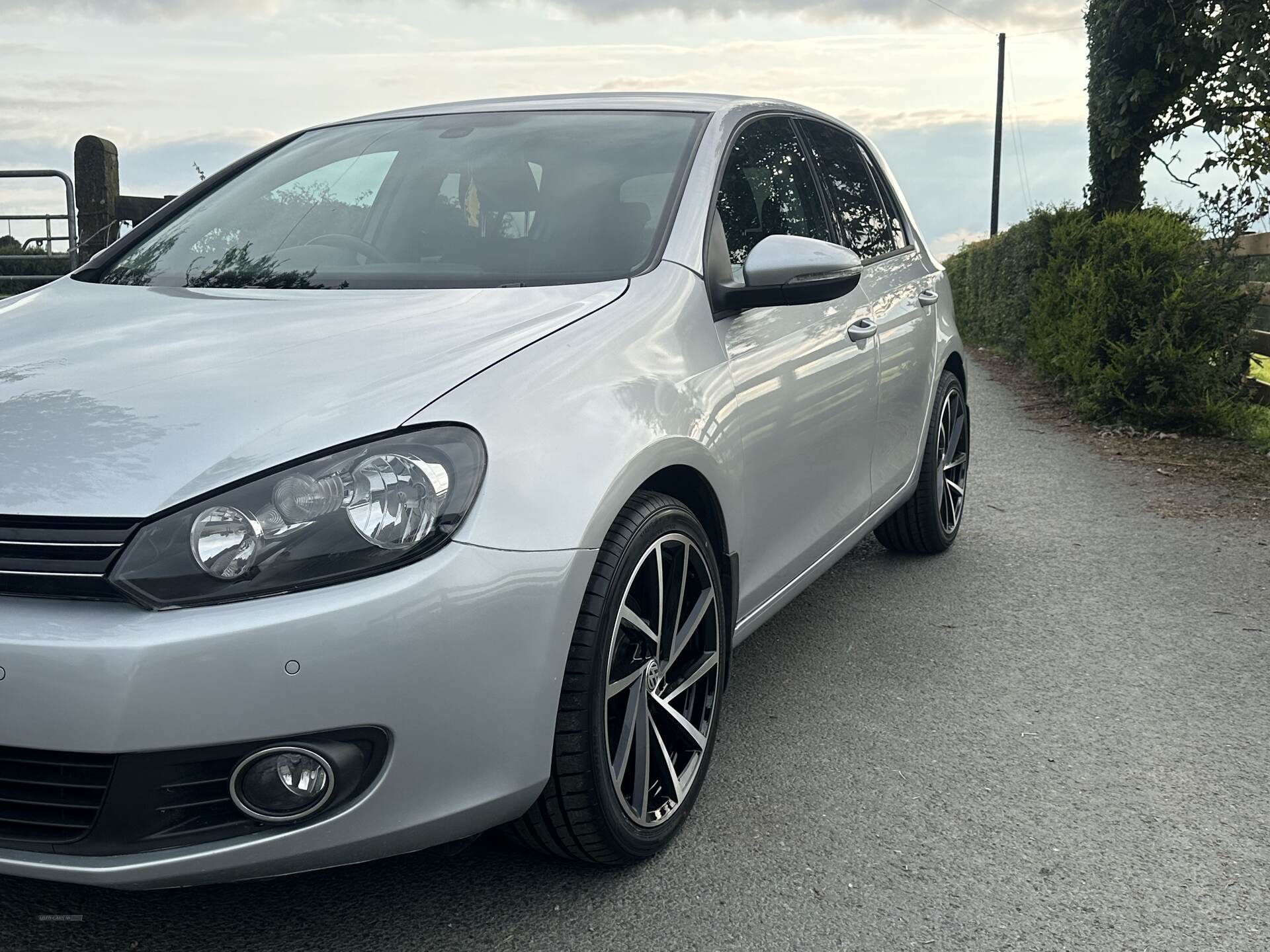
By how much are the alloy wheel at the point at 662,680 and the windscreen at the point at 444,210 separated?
0.75m

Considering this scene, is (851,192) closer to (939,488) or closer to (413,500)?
(939,488)

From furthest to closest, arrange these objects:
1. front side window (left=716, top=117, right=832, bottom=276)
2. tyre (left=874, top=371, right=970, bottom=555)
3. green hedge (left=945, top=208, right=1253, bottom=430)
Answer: green hedge (left=945, top=208, right=1253, bottom=430), tyre (left=874, top=371, right=970, bottom=555), front side window (left=716, top=117, right=832, bottom=276)

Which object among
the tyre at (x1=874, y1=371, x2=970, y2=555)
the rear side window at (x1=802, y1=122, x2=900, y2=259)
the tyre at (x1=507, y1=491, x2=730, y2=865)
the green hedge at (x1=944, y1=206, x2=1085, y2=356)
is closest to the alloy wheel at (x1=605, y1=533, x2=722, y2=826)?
the tyre at (x1=507, y1=491, x2=730, y2=865)

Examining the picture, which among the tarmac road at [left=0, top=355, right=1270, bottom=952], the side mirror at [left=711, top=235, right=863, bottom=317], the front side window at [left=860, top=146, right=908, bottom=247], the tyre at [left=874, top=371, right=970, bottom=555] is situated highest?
the front side window at [left=860, top=146, right=908, bottom=247]

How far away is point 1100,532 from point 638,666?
414cm

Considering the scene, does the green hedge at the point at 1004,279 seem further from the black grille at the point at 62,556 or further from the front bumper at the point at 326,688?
the black grille at the point at 62,556

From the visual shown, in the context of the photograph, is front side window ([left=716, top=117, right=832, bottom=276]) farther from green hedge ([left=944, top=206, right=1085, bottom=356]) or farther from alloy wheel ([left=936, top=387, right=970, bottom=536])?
green hedge ([left=944, top=206, right=1085, bottom=356])

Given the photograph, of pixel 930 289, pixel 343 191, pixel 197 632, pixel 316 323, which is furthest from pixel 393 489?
pixel 930 289

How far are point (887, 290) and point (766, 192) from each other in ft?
3.04

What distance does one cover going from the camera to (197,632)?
1938 mm

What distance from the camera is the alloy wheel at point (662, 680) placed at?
2576 millimetres

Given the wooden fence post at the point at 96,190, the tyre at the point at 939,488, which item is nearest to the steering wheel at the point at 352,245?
the tyre at the point at 939,488

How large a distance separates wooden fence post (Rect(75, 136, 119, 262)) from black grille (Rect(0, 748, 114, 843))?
9.93 meters

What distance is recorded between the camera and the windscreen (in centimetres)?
306
